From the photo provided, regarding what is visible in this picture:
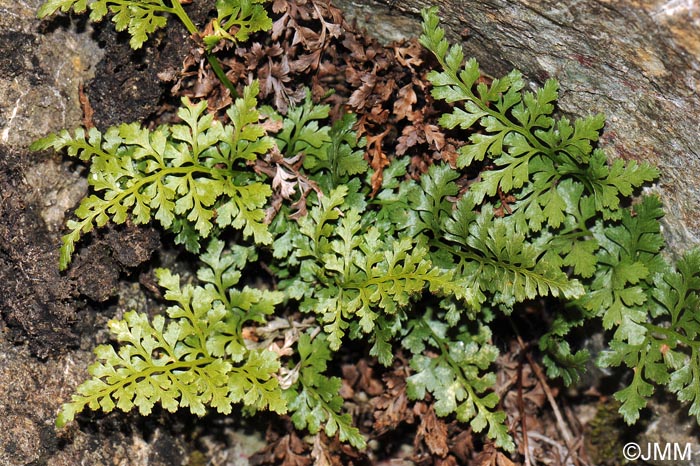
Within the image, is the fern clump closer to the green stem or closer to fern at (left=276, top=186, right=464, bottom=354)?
Result: fern at (left=276, top=186, right=464, bottom=354)

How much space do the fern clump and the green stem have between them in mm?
122

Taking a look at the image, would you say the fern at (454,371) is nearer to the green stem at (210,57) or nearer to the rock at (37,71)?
the green stem at (210,57)

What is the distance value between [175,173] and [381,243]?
3.89 ft

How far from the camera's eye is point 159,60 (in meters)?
3.88

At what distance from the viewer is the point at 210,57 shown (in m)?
3.84

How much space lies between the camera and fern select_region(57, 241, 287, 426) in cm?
360

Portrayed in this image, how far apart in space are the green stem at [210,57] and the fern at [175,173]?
221 mm

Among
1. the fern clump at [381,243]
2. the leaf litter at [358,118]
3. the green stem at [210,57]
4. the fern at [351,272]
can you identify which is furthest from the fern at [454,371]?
the green stem at [210,57]

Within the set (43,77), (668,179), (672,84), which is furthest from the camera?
(43,77)

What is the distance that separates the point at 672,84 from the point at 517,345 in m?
1.91

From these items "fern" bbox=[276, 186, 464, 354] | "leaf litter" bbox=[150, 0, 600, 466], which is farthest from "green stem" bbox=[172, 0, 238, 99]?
"fern" bbox=[276, 186, 464, 354]

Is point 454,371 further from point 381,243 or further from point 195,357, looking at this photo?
point 195,357

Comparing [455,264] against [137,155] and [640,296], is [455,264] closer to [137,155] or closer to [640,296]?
[640,296]

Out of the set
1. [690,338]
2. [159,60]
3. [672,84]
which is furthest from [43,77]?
[690,338]
